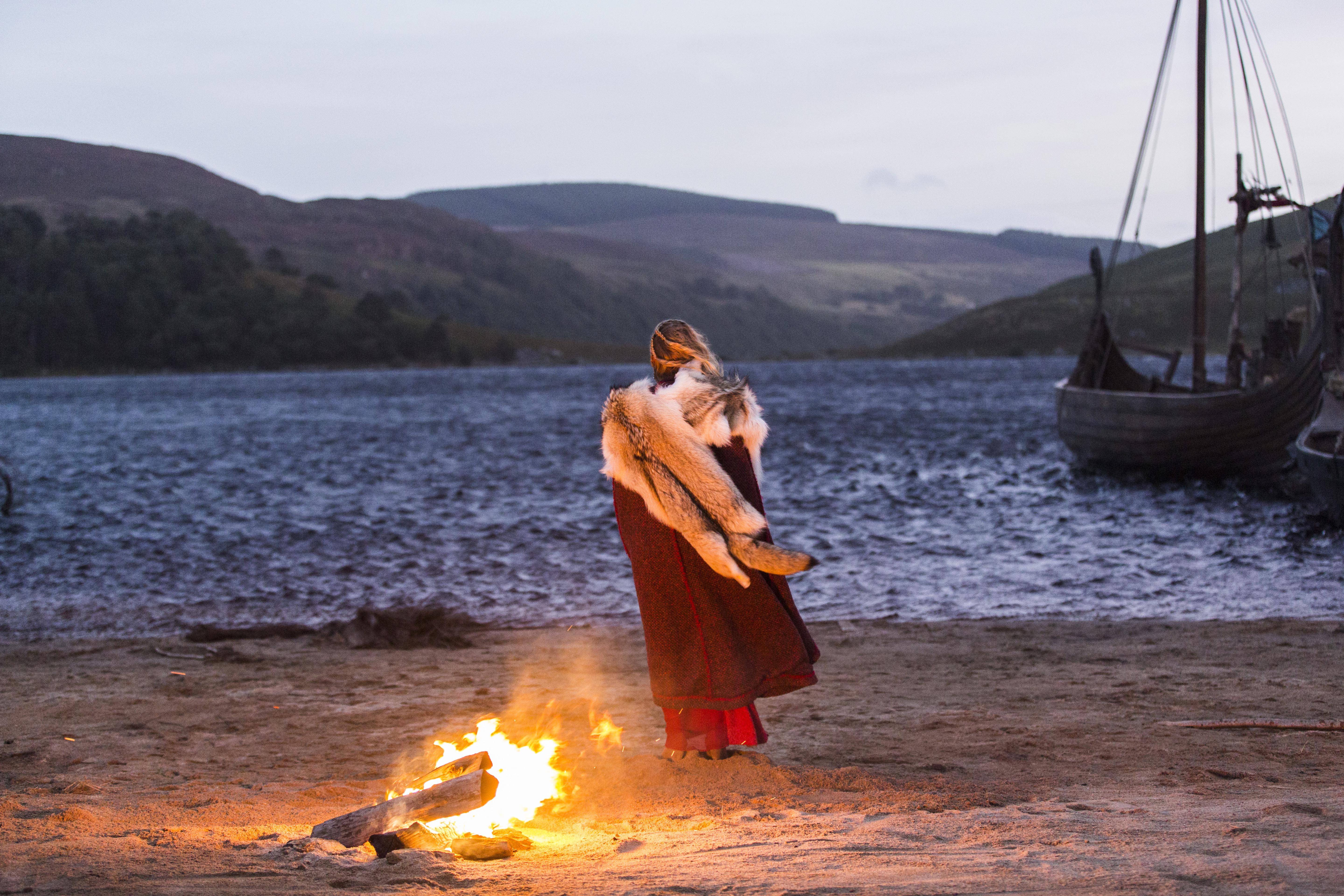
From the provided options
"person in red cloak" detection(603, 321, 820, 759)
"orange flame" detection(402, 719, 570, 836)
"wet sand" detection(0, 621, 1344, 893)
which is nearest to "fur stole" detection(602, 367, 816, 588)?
"person in red cloak" detection(603, 321, 820, 759)

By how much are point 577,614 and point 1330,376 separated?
1294cm

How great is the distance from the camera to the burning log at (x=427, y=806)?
4.42 metres

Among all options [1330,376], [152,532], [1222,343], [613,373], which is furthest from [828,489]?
[1222,343]

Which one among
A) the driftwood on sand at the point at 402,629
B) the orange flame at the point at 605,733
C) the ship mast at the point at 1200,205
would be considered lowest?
the driftwood on sand at the point at 402,629

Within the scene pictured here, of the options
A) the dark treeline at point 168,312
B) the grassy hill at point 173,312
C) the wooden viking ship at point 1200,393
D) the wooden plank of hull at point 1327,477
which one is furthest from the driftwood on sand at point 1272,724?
the grassy hill at point 173,312

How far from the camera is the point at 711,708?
198 inches

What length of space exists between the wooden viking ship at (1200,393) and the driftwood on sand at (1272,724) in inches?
588

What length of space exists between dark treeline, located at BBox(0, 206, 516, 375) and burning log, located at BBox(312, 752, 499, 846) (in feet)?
526

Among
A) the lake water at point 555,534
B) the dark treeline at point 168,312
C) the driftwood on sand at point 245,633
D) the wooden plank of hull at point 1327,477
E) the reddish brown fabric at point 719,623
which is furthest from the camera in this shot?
the dark treeline at point 168,312

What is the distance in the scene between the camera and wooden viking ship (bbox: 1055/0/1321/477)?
21.8m

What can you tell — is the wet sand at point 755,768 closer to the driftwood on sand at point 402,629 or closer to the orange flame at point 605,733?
the orange flame at point 605,733

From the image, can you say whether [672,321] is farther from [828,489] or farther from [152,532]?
[828,489]

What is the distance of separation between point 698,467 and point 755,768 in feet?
4.78

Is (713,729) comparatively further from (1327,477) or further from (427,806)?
(1327,477)
